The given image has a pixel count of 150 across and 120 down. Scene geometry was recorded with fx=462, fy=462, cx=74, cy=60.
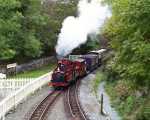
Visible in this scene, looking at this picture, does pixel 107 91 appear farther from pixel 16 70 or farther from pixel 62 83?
pixel 16 70

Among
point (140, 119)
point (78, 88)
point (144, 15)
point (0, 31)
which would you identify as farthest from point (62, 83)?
point (144, 15)

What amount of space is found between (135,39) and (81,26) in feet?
105

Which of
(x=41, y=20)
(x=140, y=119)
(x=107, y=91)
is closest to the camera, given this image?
(x=140, y=119)

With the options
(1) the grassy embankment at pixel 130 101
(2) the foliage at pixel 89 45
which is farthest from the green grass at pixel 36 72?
(1) the grassy embankment at pixel 130 101

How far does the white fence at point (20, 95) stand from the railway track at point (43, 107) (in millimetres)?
1366

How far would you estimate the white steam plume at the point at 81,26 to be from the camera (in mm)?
46969

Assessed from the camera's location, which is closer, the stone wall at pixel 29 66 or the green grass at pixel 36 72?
the green grass at pixel 36 72

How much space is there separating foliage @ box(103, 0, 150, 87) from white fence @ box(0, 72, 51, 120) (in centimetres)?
730

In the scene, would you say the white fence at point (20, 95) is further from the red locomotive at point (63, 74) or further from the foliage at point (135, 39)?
the foliage at point (135, 39)

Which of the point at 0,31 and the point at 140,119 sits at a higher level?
the point at 0,31

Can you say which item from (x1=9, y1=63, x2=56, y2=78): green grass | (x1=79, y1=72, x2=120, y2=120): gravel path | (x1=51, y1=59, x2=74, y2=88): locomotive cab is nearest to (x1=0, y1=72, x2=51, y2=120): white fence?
(x1=51, y1=59, x2=74, y2=88): locomotive cab

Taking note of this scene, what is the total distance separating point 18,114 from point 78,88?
38.7 ft

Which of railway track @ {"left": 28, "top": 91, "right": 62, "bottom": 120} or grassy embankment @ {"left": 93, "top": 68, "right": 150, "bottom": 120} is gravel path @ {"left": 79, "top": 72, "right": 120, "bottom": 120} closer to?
grassy embankment @ {"left": 93, "top": 68, "right": 150, "bottom": 120}

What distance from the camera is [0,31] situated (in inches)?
1673
